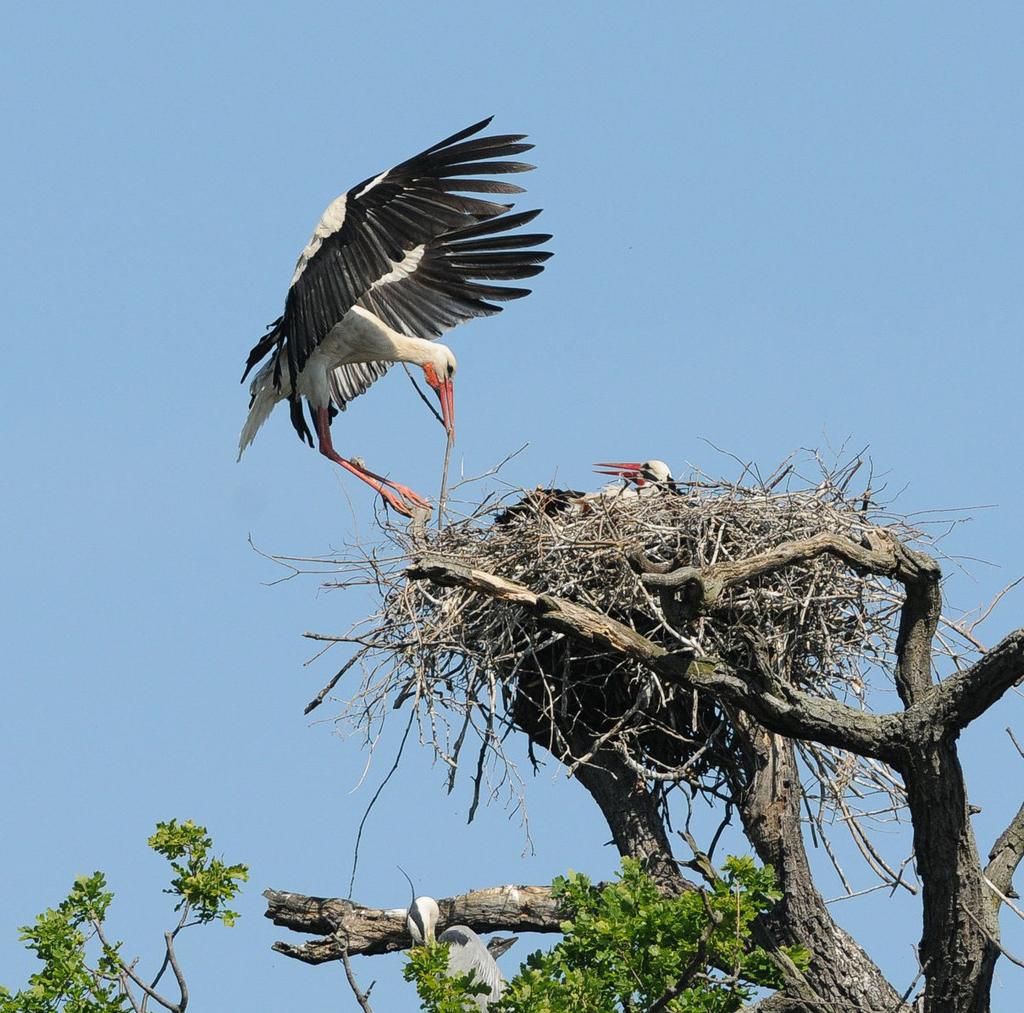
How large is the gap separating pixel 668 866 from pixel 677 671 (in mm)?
2367

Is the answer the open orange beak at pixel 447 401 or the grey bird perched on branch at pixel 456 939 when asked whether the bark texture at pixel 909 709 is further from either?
the open orange beak at pixel 447 401

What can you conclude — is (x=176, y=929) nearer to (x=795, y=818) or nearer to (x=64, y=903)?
(x=64, y=903)

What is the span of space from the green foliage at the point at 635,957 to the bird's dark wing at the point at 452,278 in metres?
5.83

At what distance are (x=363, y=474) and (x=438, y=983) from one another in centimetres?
553

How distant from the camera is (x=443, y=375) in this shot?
11.1 meters

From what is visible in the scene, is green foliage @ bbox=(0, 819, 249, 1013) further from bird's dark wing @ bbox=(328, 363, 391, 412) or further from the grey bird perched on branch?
bird's dark wing @ bbox=(328, 363, 391, 412)

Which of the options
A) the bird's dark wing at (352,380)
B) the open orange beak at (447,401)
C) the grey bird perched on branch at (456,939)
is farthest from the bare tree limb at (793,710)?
the bird's dark wing at (352,380)

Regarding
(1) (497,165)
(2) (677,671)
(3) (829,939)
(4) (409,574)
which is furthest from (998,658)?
(1) (497,165)

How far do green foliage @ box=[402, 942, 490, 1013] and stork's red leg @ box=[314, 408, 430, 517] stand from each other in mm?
4123

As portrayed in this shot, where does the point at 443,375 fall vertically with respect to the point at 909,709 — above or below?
above

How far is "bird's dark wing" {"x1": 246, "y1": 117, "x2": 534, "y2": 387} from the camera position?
31.7 ft

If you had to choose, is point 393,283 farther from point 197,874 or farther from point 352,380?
point 197,874

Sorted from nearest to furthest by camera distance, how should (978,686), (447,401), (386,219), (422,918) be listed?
1. (978,686)
2. (422,918)
3. (386,219)
4. (447,401)

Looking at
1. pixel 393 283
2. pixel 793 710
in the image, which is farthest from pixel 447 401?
pixel 793 710
